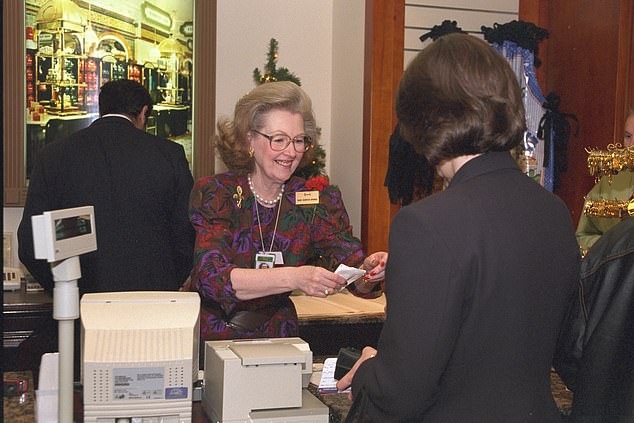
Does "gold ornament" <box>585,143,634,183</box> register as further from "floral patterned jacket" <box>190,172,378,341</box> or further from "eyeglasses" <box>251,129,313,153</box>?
"eyeglasses" <box>251,129,313,153</box>

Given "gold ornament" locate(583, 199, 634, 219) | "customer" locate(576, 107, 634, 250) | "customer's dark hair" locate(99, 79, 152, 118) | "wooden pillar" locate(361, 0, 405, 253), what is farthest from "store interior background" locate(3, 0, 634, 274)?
"gold ornament" locate(583, 199, 634, 219)

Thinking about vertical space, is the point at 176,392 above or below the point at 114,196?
below

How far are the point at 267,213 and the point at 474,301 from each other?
1.45 meters

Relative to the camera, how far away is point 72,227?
4.84ft

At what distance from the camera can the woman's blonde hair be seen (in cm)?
257

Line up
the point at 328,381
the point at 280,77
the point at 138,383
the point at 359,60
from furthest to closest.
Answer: the point at 359,60
the point at 280,77
the point at 328,381
the point at 138,383

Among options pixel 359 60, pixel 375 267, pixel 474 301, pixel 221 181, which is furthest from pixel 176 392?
pixel 359 60

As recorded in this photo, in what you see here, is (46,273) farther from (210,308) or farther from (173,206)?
(210,308)

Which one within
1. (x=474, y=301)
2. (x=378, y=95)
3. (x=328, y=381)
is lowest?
(x=328, y=381)

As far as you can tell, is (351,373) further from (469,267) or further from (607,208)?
(607,208)

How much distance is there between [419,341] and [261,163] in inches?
56.1

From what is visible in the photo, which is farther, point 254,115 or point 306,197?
point 306,197

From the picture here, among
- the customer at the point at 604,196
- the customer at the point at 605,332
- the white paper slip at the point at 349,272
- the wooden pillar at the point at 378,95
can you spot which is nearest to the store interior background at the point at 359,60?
the wooden pillar at the point at 378,95

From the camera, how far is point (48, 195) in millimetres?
3410
